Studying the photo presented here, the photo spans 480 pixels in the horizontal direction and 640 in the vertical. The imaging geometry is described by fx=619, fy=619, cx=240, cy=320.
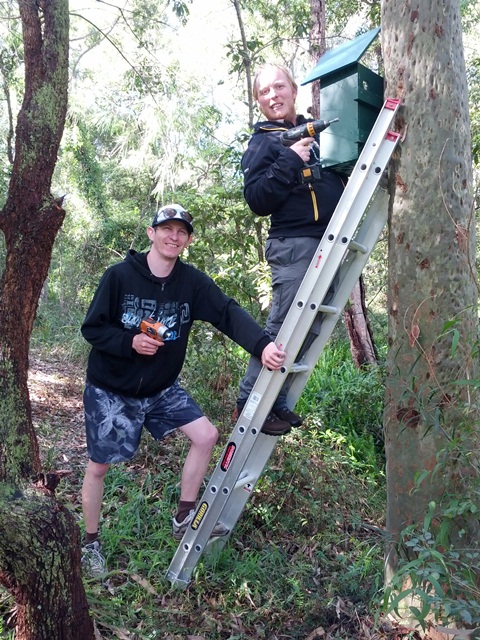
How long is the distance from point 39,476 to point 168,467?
2.09 m

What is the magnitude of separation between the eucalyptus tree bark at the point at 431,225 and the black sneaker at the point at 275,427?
67cm

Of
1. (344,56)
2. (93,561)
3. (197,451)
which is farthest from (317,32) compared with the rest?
(93,561)

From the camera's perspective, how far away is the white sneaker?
11.4ft

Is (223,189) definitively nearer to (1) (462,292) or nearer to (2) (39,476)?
(1) (462,292)

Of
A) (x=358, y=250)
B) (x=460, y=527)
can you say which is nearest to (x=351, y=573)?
(x=460, y=527)

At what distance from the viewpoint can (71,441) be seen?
5270mm

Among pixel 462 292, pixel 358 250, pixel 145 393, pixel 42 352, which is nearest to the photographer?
pixel 462 292

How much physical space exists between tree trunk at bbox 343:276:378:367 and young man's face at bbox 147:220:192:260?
3.49 metres

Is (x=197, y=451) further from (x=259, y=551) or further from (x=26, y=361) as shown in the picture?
(x=26, y=361)

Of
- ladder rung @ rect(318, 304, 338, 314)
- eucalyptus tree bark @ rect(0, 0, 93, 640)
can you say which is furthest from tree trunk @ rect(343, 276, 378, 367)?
eucalyptus tree bark @ rect(0, 0, 93, 640)

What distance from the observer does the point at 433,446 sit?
280 centimetres

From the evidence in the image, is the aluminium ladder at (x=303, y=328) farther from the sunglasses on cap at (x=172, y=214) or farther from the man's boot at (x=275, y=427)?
the sunglasses on cap at (x=172, y=214)

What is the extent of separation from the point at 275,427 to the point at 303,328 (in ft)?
1.90

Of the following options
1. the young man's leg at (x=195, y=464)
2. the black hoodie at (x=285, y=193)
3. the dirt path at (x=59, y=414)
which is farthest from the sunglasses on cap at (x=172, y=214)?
the dirt path at (x=59, y=414)
